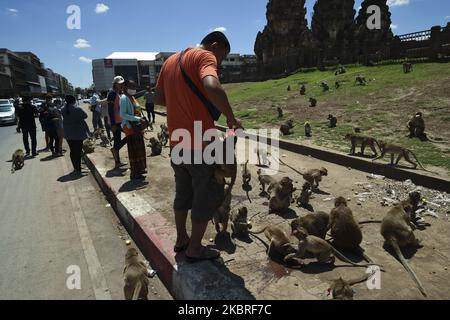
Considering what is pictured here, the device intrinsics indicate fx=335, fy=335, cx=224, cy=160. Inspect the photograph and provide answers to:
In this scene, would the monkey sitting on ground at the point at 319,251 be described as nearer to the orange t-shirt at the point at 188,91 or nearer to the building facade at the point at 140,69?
the orange t-shirt at the point at 188,91

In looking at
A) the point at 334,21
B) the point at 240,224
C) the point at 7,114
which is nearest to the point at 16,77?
the point at 7,114

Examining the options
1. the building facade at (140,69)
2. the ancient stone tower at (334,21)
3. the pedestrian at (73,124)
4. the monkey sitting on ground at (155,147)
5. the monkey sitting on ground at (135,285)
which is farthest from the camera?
the building facade at (140,69)

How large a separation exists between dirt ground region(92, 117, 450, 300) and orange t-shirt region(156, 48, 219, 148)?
1.57m

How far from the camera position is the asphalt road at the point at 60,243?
3662mm

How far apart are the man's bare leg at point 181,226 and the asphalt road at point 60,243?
0.52m

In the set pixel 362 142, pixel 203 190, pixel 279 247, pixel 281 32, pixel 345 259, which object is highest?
pixel 281 32

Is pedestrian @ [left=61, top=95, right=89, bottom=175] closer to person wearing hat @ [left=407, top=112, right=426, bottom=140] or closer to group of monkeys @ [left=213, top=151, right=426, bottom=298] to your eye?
group of monkeys @ [left=213, top=151, right=426, bottom=298]

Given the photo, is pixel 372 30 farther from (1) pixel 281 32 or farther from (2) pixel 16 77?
(2) pixel 16 77

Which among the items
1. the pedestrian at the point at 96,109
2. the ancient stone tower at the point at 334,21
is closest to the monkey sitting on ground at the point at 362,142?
the pedestrian at the point at 96,109

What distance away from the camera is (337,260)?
3.82 meters

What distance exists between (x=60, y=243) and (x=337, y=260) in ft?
12.2

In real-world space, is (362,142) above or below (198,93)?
below

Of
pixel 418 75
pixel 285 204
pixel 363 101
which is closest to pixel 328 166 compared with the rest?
pixel 285 204

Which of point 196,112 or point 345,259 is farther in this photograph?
point 345,259
